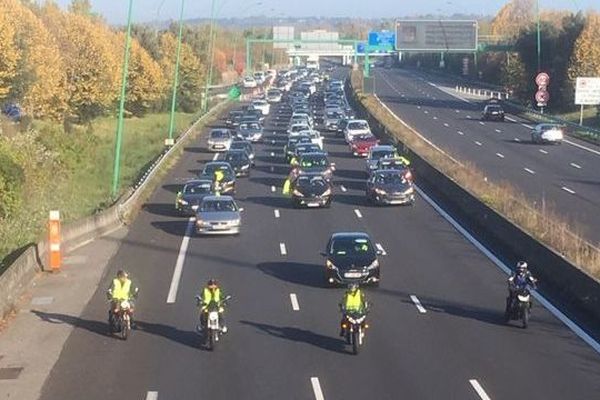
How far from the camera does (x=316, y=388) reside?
744 inches

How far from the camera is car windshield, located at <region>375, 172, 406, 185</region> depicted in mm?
43750

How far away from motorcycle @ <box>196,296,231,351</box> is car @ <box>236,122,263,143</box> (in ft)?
163

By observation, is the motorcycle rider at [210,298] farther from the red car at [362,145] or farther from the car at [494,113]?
the car at [494,113]

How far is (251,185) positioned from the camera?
51594 mm

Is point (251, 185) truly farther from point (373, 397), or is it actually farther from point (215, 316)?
point (373, 397)

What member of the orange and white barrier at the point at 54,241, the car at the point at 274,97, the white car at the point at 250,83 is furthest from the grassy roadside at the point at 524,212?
the white car at the point at 250,83

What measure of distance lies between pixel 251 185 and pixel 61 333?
28109mm

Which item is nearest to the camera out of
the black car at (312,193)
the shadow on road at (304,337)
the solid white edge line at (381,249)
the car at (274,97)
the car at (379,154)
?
the shadow on road at (304,337)

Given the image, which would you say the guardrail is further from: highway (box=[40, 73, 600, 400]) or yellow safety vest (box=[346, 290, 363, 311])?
yellow safety vest (box=[346, 290, 363, 311])

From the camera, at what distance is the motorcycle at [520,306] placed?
23250 mm

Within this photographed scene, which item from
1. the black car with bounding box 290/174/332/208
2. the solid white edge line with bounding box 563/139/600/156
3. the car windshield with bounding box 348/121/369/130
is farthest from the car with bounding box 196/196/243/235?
the solid white edge line with bounding box 563/139/600/156

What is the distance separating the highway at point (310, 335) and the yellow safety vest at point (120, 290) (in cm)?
85

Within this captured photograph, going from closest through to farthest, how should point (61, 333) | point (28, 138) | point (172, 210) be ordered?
point (61, 333) < point (172, 210) < point (28, 138)

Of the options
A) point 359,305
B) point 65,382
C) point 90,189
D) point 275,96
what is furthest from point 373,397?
point 275,96
